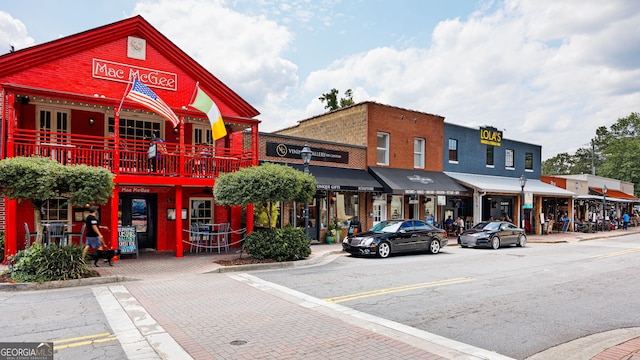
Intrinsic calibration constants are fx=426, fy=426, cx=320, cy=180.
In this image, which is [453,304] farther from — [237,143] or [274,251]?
[237,143]

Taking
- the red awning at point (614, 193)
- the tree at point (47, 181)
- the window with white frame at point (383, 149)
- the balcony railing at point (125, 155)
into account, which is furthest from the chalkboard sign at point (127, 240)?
the red awning at point (614, 193)

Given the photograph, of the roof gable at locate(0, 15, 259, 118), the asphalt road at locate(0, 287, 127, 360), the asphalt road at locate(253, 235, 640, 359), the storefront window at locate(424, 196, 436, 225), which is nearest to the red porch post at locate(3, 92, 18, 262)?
the roof gable at locate(0, 15, 259, 118)

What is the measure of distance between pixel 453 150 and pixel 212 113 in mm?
17658

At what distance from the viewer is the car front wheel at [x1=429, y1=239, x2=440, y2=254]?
1748 centimetres

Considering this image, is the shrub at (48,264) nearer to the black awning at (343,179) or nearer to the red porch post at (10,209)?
the red porch post at (10,209)

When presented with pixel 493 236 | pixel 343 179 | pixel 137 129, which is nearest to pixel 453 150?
pixel 493 236

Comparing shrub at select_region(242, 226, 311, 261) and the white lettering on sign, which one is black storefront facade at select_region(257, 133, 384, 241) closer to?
shrub at select_region(242, 226, 311, 261)

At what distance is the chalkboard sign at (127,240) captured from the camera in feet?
45.5

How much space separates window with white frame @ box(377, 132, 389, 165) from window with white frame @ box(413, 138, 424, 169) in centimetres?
237

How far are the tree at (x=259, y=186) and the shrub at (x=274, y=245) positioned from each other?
1.17m

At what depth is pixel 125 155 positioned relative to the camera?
1403 cm

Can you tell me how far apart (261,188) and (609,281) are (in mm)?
10116

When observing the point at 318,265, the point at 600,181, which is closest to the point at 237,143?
the point at 318,265

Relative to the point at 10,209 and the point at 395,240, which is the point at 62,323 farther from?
the point at 395,240
